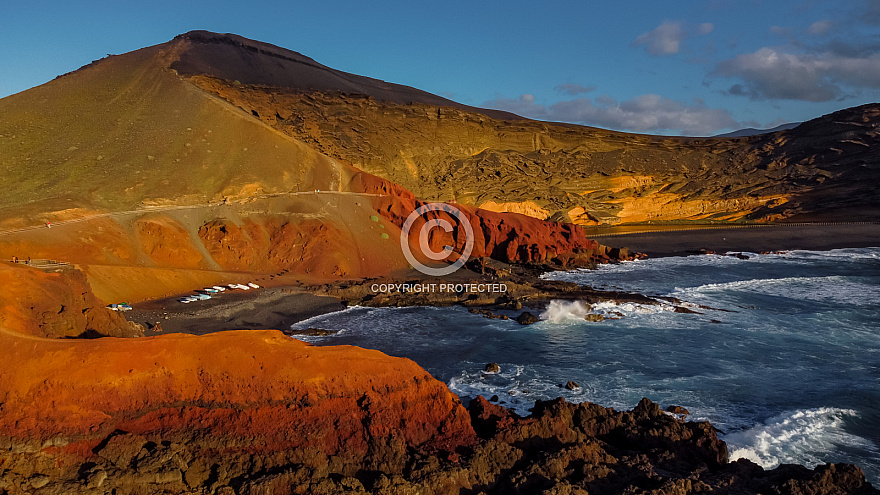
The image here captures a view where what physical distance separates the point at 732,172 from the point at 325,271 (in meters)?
34.7

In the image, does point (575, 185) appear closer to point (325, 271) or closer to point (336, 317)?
point (325, 271)

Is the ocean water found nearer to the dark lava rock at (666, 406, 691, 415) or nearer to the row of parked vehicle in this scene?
the dark lava rock at (666, 406, 691, 415)

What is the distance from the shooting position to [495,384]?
11602mm

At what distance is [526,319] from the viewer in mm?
16812

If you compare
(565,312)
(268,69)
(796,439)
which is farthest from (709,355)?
(268,69)

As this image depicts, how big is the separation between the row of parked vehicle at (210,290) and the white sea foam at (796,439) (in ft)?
52.5

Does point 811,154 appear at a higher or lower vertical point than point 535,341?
higher

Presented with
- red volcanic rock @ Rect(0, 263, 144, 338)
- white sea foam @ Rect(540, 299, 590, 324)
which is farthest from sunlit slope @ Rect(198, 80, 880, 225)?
red volcanic rock @ Rect(0, 263, 144, 338)

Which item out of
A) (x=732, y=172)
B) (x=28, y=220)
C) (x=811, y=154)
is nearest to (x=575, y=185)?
(x=732, y=172)

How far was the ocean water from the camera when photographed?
9.69m

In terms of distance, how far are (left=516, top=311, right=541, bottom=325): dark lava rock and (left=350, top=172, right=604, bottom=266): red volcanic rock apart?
416 inches

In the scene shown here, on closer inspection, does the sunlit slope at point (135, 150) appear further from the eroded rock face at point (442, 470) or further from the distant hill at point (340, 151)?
the eroded rock face at point (442, 470)

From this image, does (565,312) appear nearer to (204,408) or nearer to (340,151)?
(204,408)

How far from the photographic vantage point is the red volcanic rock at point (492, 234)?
27.6m
